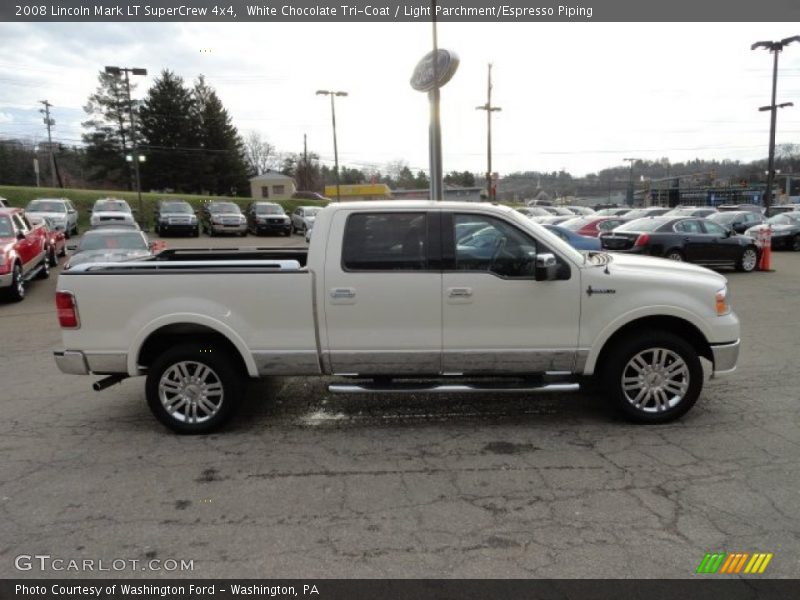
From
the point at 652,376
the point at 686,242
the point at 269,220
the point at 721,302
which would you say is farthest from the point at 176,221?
the point at 721,302

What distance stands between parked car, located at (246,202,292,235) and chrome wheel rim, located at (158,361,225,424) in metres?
26.7

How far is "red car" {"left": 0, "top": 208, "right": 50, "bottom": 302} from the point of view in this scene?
1141 centimetres

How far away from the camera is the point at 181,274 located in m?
4.71

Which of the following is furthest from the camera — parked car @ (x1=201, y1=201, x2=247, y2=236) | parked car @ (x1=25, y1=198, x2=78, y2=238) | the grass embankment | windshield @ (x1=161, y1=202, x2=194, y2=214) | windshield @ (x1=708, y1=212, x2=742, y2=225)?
the grass embankment

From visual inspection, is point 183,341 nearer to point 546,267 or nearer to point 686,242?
point 546,267

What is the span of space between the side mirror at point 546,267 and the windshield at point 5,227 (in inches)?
468

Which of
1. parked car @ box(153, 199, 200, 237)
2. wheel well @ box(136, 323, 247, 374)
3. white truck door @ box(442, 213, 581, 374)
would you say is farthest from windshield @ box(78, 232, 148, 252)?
parked car @ box(153, 199, 200, 237)

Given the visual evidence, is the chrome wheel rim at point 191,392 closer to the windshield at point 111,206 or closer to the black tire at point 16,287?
the black tire at point 16,287

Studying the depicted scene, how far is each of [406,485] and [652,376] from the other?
2367 mm

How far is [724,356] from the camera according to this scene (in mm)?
4887

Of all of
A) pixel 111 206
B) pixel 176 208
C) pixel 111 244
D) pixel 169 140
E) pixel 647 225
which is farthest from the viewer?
pixel 169 140

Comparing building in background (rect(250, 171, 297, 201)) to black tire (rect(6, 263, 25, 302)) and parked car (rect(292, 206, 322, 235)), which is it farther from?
black tire (rect(6, 263, 25, 302))

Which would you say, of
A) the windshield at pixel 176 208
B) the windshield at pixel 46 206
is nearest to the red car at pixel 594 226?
the windshield at pixel 176 208
